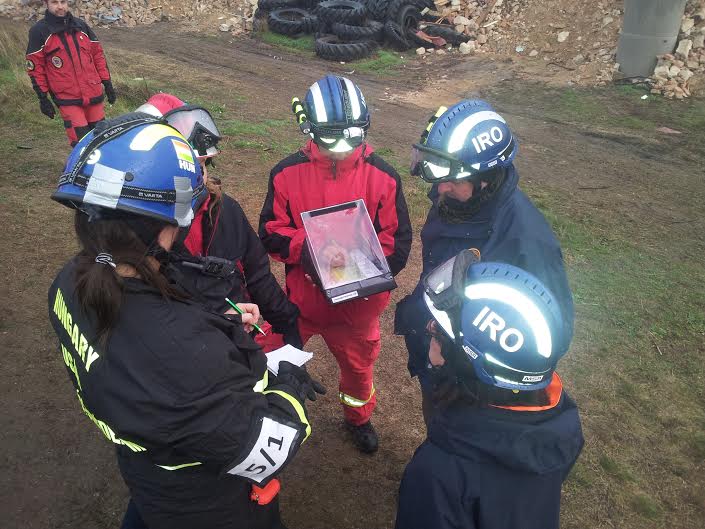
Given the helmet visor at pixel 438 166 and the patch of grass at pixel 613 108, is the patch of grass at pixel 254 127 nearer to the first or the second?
the patch of grass at pixel 613 108

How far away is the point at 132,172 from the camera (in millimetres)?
1702

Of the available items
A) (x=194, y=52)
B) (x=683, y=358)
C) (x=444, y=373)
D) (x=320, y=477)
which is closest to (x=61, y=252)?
(x=320, y=477)

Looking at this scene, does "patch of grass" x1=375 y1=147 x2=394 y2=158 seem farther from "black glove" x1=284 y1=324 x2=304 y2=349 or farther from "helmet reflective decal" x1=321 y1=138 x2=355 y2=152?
"black glove" x1=284 y1=324 x2=304 y2=349

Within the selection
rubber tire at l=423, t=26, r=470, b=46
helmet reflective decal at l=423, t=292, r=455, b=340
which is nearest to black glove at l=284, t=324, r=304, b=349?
helmet reflective decal at l=423, t=292, r=455, b=340

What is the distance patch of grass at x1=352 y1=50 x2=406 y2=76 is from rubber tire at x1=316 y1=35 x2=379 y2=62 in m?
0.17

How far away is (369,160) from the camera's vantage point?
11.2 feet

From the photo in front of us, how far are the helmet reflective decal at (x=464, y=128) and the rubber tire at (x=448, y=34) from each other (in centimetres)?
1340

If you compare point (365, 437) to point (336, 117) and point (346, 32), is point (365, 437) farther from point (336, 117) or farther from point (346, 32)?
point (346, 32)

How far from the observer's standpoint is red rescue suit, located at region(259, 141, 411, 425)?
3.33m

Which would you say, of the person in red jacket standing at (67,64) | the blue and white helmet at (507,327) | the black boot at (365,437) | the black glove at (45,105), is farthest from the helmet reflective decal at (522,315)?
the black glove at (45,105)

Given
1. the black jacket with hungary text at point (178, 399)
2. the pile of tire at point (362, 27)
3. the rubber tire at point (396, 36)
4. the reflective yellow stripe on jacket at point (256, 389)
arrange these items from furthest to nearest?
1. the rubber tire at point (396, 36)
2. the pile of tire at point (362, 27)
3. the reflective yellow stripe on jacket at point (256, 389)
4. the black jacket with hungary text at point (178, 399)

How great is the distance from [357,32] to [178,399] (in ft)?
48.2

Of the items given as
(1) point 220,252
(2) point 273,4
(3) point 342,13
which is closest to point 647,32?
(3) point 342,13

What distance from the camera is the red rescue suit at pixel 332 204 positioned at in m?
3.33
